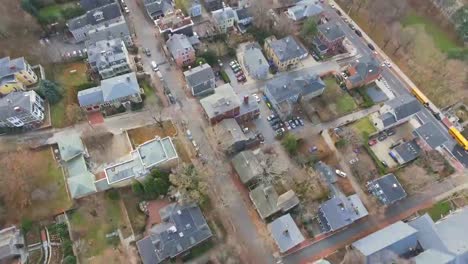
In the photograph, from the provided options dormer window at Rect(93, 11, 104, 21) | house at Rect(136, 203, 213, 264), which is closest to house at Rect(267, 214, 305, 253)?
house at Rect(136, 203, 213, 264)

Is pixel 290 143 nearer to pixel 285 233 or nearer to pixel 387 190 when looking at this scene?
pixel 285 233

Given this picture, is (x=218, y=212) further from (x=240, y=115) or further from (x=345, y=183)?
(x=345, y=183)

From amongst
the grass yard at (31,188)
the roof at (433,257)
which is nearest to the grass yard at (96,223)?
the grass yard at (31,188)

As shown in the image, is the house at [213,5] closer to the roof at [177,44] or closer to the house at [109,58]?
the roof at [177,44]

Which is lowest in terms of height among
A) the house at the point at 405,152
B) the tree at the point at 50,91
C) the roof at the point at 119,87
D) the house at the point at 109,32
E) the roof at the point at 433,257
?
the roof at the point at 433,257

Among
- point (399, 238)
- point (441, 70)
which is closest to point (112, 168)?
point (399, 238)

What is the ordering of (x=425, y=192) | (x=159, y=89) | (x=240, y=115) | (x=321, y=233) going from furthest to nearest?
(x=159, y=89) → (x=240, y=115) → (x=425, y=192) → (x=321, y=233)
